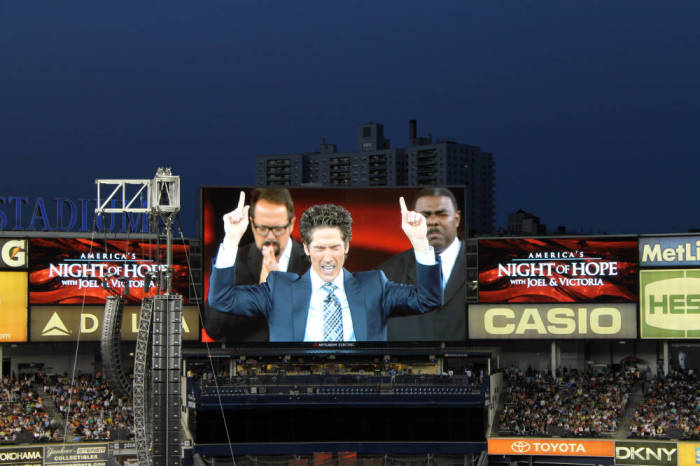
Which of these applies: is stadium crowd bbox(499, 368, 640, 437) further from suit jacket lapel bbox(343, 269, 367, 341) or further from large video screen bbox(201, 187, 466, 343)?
suit jacket lapel bbox(343, 269, 367, 341)

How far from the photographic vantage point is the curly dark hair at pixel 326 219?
5844 centimetres

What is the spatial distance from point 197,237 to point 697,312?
87.5 feet

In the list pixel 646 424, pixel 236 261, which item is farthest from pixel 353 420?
pixel 646 424

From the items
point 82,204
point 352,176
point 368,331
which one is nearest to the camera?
point 368,331

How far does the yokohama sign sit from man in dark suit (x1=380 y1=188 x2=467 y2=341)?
6.66m

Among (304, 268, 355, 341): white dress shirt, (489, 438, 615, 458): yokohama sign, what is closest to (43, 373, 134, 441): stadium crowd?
(304, 268, 355, 341): white dress shirt

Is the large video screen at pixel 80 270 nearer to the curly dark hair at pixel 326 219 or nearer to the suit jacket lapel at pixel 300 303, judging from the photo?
the suit jacket lapel at pixel 300 303

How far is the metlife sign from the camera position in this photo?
58.5 m

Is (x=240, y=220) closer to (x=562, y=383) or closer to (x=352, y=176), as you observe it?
(x=562, y=383)

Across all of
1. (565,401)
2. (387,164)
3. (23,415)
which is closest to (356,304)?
(565,401)

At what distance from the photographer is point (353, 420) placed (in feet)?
183

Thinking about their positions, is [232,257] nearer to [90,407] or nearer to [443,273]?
[90,407]

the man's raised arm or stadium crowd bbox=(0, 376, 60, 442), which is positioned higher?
the man's raised arm

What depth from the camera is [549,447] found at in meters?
54.3
